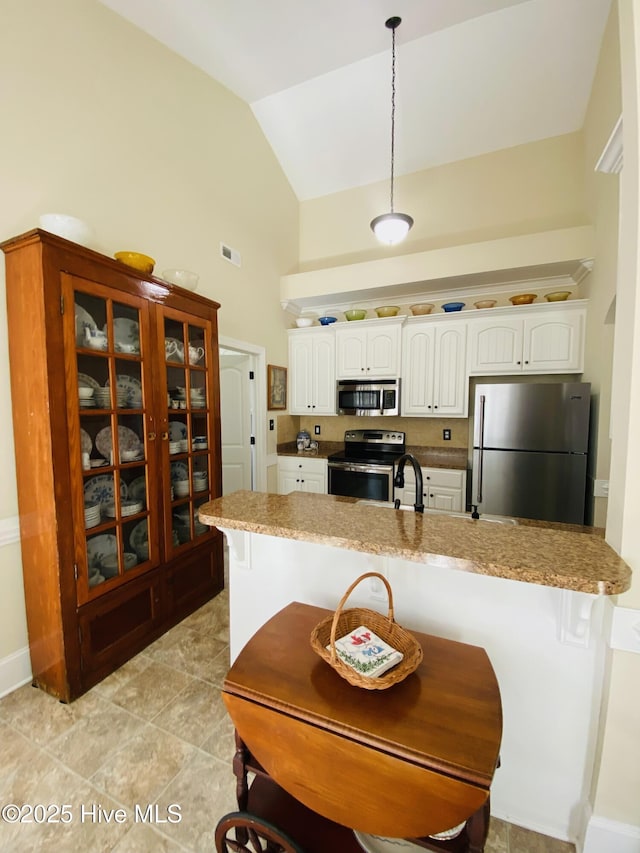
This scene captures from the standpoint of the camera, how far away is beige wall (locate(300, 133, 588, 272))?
136 inches

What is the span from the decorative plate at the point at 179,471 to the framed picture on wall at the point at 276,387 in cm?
169

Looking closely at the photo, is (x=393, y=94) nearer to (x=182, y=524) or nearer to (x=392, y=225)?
(x=392, y=225)

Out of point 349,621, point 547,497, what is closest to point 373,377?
point 547,497

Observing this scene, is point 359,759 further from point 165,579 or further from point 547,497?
point 547,497

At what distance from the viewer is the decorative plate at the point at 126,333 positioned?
204 cm

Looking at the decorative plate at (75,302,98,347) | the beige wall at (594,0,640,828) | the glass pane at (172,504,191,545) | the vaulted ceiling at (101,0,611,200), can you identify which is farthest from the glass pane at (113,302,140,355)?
the beige wall at (594,0,640,828)

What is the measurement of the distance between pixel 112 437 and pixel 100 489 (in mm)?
299

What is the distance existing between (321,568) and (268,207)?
397 cm

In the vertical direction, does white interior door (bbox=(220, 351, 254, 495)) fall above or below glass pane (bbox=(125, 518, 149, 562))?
above

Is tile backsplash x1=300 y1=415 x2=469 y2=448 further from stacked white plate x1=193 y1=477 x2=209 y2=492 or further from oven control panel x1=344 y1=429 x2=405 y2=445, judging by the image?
stacked white plate x1=193 y1=477 x2=209 y2=492

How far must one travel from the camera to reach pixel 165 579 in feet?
7.66

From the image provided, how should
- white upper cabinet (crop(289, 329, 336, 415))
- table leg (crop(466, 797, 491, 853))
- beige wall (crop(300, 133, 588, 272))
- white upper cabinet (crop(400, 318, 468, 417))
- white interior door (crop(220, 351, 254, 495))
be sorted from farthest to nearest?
white upper cabinet (crop(289, 329, 336, 415))
white interior door (crop(220, 351, 254, 495))
white upper cabinet (crop(400, 318, 468, 417))
beige wall (crop(300, 133, 588, 272))
table leg (crop(466, 797, 491, 853))

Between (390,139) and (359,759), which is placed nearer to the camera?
(359,759)

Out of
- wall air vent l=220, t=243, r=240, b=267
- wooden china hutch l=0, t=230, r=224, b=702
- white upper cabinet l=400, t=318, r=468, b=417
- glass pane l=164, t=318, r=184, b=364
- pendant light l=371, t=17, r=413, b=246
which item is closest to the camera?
wooden china hutch l=0, t=230, r=224, b=702
